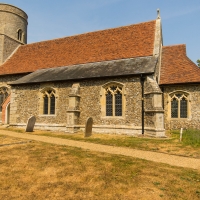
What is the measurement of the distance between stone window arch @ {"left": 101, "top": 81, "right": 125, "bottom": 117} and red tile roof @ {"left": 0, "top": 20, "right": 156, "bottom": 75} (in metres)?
3.61

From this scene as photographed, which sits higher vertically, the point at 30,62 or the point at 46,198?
the point at 30,62

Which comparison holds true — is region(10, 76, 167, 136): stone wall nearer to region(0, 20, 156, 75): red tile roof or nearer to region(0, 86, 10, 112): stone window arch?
region(0, 20, 156, 75): red tile roof

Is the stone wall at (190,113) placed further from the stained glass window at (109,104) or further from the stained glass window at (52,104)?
the stained glass window at (52,104)

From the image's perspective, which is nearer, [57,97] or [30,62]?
[57,97]

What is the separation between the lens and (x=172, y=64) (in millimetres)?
16719

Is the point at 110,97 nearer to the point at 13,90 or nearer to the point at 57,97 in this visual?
the point at 57,97

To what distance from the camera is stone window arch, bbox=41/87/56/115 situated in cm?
1554

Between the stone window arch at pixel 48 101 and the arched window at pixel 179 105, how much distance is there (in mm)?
10098

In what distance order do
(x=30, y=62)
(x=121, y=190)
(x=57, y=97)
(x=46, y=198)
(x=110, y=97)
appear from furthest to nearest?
(x=30, y=62), (x=57, y=97), (x=110, y=97), (x=121, y=190), (x=46, y=198)

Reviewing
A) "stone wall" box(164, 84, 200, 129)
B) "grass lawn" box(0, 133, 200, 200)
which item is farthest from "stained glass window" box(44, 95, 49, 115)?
"stone wall" box(164, 84, 200, 129)

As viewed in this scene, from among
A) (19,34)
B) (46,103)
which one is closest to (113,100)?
(46,103)

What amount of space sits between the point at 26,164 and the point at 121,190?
3.05 m

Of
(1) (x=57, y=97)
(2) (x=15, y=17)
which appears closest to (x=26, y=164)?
(1) (x=57, y=97)

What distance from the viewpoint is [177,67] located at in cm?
1616
